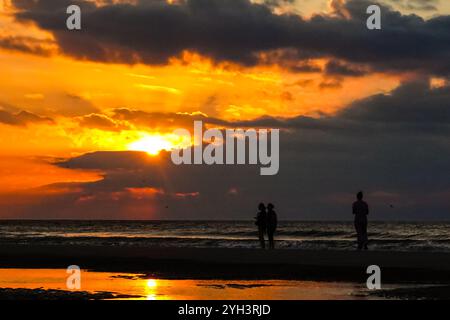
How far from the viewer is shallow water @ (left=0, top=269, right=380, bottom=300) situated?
17703 mm

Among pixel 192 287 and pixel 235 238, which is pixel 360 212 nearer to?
pixel 192 287

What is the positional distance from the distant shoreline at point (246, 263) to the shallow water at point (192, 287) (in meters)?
1.32

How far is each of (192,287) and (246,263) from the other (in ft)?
24.3

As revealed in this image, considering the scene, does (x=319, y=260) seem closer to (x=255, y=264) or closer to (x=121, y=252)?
(x=255, y=264)

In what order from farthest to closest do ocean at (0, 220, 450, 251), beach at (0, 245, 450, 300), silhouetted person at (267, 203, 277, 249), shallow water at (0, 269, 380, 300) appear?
ocean at (0, 220, 450, 251)
silhouetted person at (267, 203, 277, 249)
beach at (0, 245, 450, 300)
shallow water at (0, 269, 380, 300)

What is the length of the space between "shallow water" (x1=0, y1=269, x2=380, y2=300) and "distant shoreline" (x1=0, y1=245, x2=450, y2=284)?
132 centimetres

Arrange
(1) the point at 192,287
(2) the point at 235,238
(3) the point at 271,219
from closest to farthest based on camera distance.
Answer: (1) the point at 192,287, (3) the point at 271,219, (2) the point at 235,238

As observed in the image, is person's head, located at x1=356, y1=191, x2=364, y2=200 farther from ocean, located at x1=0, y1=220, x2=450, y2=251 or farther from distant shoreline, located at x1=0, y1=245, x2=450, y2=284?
ocean, located at x1=0, y1=220, x2=450, y2=251

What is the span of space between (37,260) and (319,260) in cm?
1049

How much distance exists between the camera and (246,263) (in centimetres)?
2675

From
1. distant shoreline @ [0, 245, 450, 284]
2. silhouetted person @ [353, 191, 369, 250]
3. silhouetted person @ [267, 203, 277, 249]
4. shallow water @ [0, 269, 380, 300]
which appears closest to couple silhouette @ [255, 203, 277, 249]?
silhouetted person @ [267, 203, 277, 249]

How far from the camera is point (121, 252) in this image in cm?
3288

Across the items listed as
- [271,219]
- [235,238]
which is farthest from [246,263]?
[235,238]
